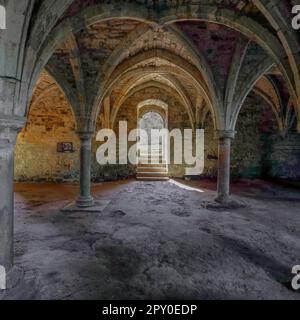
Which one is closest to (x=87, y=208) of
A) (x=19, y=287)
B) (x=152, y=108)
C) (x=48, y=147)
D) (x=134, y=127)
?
(x=19, y=287)

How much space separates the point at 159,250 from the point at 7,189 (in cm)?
245

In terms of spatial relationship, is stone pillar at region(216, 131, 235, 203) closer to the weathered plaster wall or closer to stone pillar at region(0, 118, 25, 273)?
the weathered plaster wall

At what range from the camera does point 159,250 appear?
3869 millimetres

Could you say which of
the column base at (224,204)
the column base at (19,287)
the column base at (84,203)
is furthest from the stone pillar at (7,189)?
the column base at (224,204)

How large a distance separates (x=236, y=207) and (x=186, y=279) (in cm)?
439

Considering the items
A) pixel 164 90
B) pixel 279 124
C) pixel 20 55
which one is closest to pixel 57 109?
pixel 164 90

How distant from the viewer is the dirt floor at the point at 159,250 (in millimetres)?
2801

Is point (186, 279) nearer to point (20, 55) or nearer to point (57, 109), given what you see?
point (20, 55)

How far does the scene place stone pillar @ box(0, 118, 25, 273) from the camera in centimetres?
255

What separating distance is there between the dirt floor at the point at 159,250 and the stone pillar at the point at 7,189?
1.66 feet

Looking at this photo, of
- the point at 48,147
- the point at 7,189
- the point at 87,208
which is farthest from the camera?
the point at 48,147

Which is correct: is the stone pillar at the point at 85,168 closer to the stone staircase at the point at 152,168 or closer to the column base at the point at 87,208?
the column base at the point at 87,208

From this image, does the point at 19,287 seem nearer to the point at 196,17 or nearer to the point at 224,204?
the point at 196,17

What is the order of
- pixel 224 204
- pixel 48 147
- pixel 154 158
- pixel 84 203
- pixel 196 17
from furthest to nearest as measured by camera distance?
pixel 154 158 < pixel 48 147 < pixel 224 204 < pixel 84 203 < pixel 196 17
